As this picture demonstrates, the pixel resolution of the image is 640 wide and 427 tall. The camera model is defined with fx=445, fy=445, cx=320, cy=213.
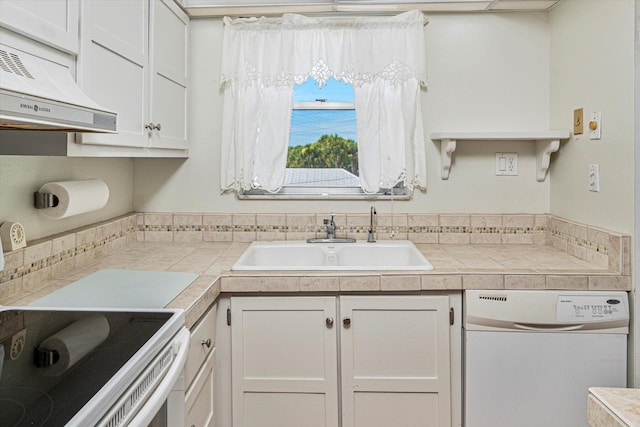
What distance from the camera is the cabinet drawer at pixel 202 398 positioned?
4.54ft

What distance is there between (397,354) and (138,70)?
152 centimetres

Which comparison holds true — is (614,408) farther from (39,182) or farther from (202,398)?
(39,182)

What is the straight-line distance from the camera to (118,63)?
5.17 feet

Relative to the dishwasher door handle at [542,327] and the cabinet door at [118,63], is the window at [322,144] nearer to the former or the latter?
the cabinet door at [118,63]

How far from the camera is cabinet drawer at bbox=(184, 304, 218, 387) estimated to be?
139 cm

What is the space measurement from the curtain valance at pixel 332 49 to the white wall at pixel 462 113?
5.6 inches

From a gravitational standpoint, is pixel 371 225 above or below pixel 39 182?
below

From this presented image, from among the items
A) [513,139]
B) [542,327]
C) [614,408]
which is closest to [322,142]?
[513,139]

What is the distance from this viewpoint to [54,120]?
95 cm

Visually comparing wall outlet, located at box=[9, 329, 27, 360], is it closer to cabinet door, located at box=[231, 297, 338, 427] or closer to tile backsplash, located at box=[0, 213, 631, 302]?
cabinet door, located at box=[231, 297, 338, 427]

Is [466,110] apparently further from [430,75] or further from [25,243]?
[25,243]

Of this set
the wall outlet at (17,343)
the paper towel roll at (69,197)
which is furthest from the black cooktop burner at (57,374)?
the paper towel roll at (69,197)

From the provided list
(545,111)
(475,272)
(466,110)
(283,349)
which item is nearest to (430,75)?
(466,110)

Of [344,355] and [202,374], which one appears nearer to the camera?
[202,374]
